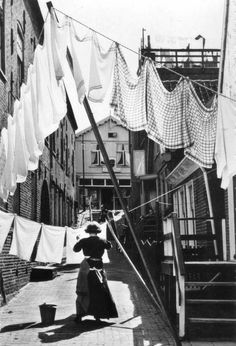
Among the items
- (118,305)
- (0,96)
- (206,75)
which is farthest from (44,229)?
(206,75)

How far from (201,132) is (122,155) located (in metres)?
38.3

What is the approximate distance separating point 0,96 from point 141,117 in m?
6.12

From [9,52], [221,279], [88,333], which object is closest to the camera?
[88,333]

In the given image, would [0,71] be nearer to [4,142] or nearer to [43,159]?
[4,142]

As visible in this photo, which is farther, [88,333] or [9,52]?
[9,52]

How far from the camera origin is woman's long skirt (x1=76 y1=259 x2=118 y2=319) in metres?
9.07

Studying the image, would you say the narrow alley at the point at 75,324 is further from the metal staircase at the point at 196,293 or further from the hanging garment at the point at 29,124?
the hanging garment at the point at 29,124

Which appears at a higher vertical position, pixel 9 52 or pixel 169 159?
pixel 9 52

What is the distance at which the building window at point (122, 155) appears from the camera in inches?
1789

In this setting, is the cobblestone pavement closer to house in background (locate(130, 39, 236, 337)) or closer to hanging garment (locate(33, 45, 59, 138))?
house in background (locate(130, 39, 236, 337))

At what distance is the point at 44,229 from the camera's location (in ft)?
40.6

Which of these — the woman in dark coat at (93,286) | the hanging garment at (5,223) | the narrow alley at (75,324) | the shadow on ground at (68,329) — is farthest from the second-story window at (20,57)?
the shadow on ground at (68,329)

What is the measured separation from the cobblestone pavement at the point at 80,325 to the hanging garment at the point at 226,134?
2.69 m

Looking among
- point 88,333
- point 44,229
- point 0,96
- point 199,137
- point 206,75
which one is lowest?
point 88,333
